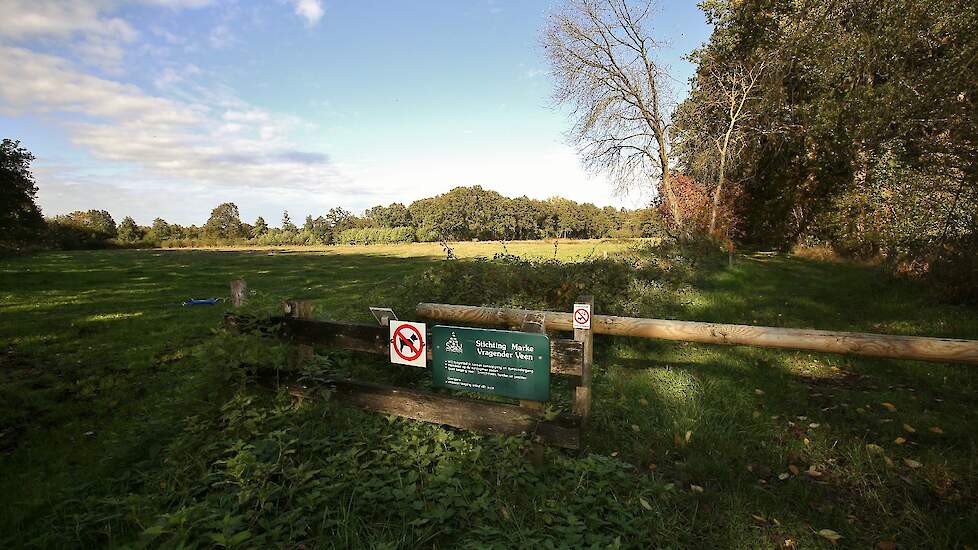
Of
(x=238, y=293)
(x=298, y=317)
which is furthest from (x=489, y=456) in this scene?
(x=238, y=293)

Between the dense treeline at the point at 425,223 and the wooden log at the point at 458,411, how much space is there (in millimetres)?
66128

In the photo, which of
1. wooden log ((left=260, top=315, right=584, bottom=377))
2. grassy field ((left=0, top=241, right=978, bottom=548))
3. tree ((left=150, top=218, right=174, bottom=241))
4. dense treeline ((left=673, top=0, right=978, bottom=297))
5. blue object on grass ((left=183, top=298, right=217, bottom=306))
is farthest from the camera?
tree ((left=150, top=218, right=174, bottom=241))

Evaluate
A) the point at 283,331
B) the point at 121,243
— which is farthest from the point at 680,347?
the point at 121,243

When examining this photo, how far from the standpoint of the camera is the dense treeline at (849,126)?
12.2 metres

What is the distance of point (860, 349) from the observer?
4.04 meters

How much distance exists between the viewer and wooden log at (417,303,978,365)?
3766 mm

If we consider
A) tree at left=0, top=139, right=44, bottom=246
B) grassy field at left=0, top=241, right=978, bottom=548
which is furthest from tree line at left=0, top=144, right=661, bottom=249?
grassy field at left=0, top=241, right=978, bottom=548

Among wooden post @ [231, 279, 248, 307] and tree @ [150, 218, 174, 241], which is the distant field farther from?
tree @ [150, 218, 174, 241]

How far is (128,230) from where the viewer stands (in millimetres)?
66000

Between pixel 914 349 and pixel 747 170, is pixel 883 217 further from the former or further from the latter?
pixel 914 349

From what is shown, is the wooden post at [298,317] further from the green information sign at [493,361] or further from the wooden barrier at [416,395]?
the green information sign at [493,361]

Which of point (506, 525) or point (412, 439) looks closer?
point (506, 525)

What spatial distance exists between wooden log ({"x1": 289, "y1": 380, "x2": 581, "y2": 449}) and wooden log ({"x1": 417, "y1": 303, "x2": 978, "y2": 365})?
111 centimetres

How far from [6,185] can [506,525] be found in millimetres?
47356
